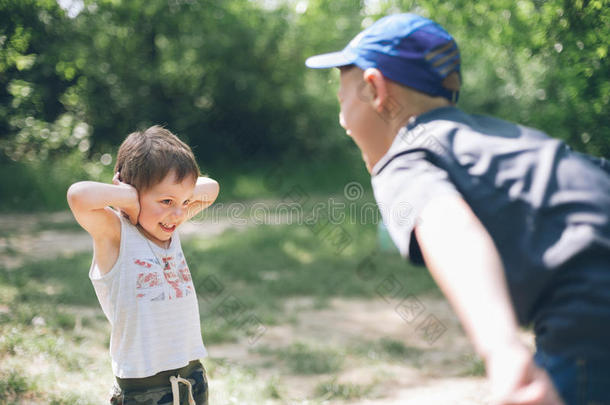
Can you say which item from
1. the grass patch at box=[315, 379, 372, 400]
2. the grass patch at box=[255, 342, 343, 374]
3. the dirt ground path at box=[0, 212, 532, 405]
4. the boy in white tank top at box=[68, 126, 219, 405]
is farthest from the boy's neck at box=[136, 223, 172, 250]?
the grass patch at box=[255, 342, 343, 374]

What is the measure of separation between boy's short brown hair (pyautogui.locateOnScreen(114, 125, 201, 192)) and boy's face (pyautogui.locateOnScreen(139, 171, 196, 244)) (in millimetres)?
20

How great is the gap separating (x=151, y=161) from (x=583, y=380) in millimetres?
1500

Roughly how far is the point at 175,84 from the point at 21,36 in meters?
9.77

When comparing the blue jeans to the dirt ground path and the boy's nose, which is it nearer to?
the boy's nose

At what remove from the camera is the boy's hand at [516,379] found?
3.17ft

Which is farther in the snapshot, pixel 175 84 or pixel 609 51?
pixel 175 84

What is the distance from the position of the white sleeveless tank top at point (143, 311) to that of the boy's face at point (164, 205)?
65 mm

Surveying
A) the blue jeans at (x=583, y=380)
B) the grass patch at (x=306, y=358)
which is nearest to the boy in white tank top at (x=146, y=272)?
the blue jeans at (x=583, y=380)

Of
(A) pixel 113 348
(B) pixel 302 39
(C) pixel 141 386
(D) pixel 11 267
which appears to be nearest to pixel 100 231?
A: (A) pixel 113 348

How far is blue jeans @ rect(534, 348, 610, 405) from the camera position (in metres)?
1.12

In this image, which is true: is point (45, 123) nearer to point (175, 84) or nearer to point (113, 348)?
point (113, 348)

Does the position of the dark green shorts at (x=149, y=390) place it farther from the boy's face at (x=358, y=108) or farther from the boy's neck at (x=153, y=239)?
the boy's face at (x=358, y=108)

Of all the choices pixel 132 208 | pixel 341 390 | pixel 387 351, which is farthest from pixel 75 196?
pixel 387 351

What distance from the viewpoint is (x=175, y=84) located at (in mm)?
12922
